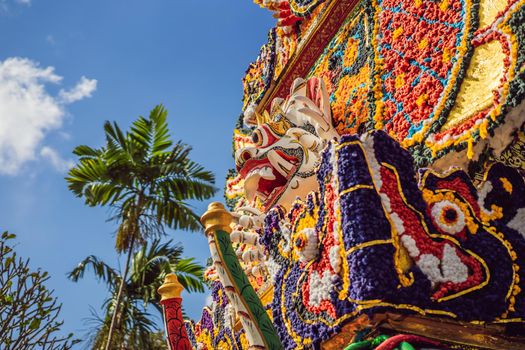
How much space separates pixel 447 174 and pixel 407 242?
2.09ft

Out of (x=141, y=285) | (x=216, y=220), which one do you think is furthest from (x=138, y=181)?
(x=216, y=220)

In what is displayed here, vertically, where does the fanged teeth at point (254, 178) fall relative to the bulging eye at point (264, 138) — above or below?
below

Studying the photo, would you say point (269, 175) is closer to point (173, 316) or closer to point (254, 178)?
point (254, 178)

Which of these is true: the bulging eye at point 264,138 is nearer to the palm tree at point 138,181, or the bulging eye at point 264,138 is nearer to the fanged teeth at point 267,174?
the fanged teeth at point 267,174

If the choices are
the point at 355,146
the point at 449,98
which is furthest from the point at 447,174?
the point at 449,98

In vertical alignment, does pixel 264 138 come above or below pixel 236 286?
above

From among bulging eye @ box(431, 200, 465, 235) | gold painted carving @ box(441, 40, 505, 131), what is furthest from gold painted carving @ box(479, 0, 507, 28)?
bulging eye @ box(431, 200, 465, 235)

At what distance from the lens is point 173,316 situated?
490 cm

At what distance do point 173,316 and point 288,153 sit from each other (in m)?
1.84

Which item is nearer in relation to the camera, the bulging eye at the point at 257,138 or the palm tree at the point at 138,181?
the bulging eye at the point at 257,138

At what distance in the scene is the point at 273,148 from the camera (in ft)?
19.4

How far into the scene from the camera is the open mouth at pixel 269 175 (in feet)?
19.1

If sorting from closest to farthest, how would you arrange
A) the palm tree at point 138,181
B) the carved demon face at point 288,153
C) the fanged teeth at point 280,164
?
1. the carved demon face at point 288,153
2. the fanged teeth at point 280,164
3. the palm tree at point 138,181

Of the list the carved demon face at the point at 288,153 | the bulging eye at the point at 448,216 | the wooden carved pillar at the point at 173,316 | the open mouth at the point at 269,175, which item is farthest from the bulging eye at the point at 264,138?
the bulging eye at the point at 448,216
